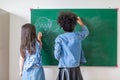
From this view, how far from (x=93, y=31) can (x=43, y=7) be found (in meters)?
0.79

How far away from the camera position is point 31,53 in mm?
2598

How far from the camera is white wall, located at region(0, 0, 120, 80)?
2.94m

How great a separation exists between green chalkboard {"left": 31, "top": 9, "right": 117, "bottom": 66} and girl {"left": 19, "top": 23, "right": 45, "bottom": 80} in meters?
0.34

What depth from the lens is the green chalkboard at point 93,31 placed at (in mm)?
2912

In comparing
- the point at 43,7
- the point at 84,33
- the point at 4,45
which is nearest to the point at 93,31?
the point at 84,33

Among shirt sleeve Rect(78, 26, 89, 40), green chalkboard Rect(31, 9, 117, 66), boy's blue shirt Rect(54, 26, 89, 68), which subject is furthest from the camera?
green chalkboard Rect(31, 9, 117, 66)

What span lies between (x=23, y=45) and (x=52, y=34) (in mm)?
503

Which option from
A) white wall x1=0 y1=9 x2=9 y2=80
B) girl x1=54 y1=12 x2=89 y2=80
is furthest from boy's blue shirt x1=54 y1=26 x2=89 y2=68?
white wall x1=0 y1=9 x2=9 y2=80

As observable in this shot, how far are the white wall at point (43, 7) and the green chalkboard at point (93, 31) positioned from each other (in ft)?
0.25

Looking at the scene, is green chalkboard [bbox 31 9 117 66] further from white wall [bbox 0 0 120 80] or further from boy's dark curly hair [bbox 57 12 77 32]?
boy's dark curly hair [bbox 57 12 77 32]

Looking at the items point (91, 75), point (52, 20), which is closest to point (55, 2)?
point (52, 20)

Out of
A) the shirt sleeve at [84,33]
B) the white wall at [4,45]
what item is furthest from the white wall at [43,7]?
the shirt sleeve at [84,33]

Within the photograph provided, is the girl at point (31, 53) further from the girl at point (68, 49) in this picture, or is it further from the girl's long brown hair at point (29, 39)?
the girl at point (68, 49)

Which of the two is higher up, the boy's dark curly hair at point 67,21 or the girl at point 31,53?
the boy's dark curly hair at point 67,21
